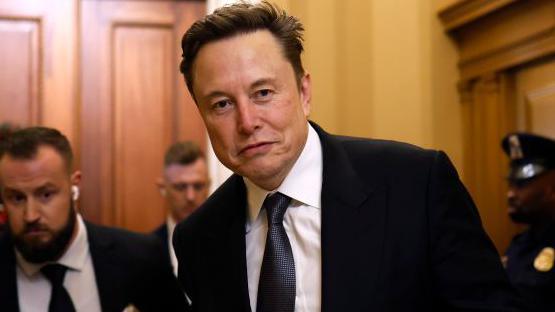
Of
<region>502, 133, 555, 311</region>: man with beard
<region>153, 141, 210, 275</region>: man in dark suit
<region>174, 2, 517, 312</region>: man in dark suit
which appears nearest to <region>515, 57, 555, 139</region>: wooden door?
<region>502, 133, 555, 311</region>: man with beard

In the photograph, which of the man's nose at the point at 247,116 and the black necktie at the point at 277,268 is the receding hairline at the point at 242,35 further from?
the black necktie at the point at 277,268

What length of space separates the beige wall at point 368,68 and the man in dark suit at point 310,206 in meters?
0.45

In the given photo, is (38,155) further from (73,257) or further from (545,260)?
(545,260)

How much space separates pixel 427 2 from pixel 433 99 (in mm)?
310

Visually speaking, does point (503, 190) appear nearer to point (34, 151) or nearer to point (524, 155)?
point (524, 155)

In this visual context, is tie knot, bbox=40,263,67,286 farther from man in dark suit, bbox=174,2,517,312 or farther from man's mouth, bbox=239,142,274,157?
man's mouth, bbox=239,142,274,157

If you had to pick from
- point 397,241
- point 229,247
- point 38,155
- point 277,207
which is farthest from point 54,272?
point 397,241

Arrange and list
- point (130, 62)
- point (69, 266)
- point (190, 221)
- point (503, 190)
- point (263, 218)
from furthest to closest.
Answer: point (130, 62) < point (503, 190) < point (69, 266) < point (190, 221) < point (263, 218)

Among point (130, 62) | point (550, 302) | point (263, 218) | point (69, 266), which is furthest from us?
point (130, 62)

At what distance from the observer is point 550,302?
125 inches

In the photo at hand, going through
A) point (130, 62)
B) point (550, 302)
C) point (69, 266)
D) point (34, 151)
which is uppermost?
point (130, 62)

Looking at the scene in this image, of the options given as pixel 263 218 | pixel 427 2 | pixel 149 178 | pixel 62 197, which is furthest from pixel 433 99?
pixel 149 178

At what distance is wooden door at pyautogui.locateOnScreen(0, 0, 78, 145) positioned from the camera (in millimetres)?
4254

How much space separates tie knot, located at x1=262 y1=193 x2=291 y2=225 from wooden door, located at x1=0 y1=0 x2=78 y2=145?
283 centimetres
